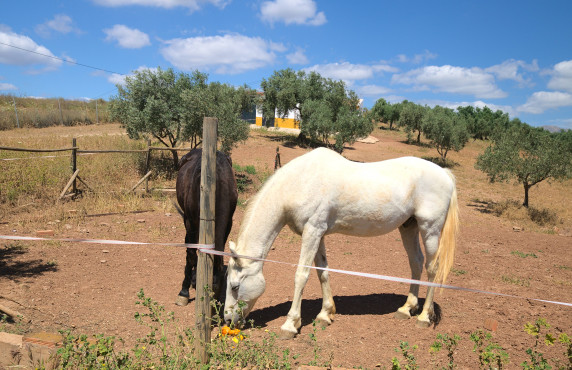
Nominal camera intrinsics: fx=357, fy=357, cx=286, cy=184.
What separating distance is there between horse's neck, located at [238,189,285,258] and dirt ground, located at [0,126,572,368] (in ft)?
3.56

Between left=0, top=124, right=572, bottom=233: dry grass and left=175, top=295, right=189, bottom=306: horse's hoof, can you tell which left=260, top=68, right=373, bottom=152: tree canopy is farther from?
left=175, top=295, right=189, bottom=306: horse's hoof

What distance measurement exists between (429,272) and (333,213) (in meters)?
1.76

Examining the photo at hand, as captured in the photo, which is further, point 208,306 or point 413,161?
point 413,161

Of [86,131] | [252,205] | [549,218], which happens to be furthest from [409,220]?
[86,131]

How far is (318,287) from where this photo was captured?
612 cm

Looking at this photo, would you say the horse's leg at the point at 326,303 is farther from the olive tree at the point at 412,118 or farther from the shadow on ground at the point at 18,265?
the olive tree at the point at 412,118

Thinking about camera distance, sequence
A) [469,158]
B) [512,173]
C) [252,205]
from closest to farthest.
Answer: [252,205], [512,173], [469,158]

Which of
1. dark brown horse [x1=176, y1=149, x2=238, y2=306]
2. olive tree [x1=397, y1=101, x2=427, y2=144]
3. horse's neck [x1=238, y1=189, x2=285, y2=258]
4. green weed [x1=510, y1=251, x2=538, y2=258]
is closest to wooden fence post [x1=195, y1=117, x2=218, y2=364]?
horse's neck [x1=238, y1=189, x2=285, y2=258]

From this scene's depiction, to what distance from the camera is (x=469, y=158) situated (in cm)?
3319

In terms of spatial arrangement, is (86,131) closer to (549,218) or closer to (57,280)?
(57,280)

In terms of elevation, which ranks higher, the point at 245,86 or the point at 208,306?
the point at 245,86

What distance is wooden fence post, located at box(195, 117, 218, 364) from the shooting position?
3.22m

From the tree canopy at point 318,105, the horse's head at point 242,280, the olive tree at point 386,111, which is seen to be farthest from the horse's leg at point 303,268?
the olive tree at point 386,111

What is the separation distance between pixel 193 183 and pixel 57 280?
268 centimetres
